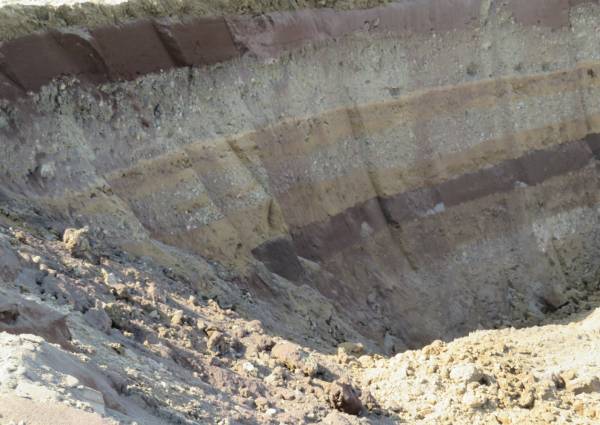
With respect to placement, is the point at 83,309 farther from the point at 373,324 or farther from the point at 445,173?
the point at 445,173

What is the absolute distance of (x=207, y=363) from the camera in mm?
7102

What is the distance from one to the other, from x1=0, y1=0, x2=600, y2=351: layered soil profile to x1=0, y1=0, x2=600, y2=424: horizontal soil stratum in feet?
0.13

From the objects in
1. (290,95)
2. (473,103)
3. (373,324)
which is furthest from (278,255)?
(473,103)

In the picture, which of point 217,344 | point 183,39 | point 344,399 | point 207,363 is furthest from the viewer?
point 183,39

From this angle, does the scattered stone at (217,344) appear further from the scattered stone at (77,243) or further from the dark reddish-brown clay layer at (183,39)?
the dark reddish-brown clay layer at (183,39)

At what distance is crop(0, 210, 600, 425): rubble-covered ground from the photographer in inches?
201

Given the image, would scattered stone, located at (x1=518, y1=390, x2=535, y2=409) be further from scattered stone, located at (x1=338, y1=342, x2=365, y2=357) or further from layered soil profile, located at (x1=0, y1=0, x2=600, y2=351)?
layered soil profile, located at (x1=0, y1=0, x2=600, y2=351)

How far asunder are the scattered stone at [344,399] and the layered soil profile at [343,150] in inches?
112

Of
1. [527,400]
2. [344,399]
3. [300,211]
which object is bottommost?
[344,399]

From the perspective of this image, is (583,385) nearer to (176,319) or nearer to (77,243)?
(176,319)

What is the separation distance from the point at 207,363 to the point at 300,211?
18.2 feet

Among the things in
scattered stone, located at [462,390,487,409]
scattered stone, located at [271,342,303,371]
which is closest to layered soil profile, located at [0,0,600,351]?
scattered stone, located at [271,342,303,371]

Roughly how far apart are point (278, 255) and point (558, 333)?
13.7 ft

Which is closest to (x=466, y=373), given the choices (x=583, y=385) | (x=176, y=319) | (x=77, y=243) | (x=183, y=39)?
(x=583, y=385)
